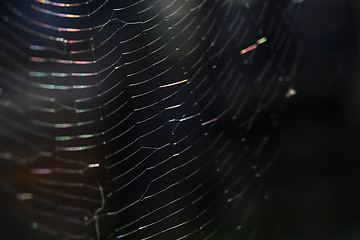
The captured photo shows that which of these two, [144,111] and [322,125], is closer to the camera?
[144,111]

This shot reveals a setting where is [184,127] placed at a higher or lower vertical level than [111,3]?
lower

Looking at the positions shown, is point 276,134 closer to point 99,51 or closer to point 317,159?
point 317,159

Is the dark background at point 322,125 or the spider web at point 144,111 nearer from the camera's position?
the spider web at point 144,111

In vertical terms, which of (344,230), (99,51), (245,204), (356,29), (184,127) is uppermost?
(356,29)

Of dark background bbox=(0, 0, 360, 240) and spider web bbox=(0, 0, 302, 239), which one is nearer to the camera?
spider web bbox=(0, 0, 302, 239)

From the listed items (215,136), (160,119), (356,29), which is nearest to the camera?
(160,119)

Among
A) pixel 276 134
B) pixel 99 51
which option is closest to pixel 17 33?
pixel 99 51

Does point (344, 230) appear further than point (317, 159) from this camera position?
No

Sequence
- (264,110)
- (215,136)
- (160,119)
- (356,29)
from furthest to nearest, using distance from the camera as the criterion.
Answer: (356,29) < (264,110) < (215,136) < (160,119)
